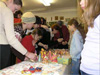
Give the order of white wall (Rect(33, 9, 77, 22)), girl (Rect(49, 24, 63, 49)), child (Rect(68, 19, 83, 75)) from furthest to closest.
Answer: white wall (Rect(33, 9, 77, 22)) < girl (Rect(49, 24, 63, 49)) < child (Rect(68, 19, 83, 75))

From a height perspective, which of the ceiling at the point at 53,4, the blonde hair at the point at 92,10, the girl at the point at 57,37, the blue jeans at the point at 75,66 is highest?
the ceiling at the point at 53,4

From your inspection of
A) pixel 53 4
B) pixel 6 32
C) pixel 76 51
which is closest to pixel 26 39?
pixel 6 32

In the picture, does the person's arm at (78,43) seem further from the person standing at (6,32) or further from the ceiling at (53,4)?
the ceiling at (53,4)

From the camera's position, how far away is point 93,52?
0.62 meters

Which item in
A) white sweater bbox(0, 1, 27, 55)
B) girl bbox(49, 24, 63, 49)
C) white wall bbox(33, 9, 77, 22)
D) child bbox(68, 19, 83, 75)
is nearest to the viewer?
white sweater bbox(0, 1, 27, 55)

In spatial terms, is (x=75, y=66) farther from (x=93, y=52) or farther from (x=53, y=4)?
(x=53, y=4)

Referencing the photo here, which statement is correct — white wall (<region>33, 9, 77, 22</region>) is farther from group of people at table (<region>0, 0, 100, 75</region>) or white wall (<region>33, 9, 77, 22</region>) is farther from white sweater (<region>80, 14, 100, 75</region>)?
white sweater (<region>80, 14, 100, 75</region>)

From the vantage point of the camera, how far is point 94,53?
2.01 ft

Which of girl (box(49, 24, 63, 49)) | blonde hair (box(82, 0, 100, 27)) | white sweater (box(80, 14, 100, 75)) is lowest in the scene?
girl (box(49, 24, 63, 49))

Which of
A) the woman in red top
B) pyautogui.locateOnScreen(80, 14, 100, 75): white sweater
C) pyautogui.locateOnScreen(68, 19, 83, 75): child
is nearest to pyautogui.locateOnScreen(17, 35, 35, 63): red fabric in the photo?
the woman in red top

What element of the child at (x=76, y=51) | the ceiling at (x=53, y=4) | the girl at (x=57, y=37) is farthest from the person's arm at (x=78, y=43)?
the ceiling at (x=53, y=4)

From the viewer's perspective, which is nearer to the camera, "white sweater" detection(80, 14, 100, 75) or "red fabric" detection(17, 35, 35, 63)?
"white sweater" detection(80, 14, 100, 75)

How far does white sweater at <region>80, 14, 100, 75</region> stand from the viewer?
601 mm

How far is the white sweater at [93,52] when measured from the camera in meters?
0.60
